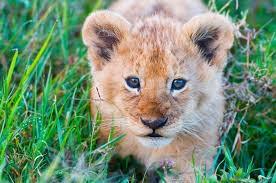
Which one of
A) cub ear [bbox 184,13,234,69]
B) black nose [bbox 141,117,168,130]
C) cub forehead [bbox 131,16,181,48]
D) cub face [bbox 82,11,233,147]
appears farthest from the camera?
cub ear [bbox 184,13,234,69]

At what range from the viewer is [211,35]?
4.25 meters

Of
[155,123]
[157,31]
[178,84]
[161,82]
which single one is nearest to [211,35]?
[157,31]

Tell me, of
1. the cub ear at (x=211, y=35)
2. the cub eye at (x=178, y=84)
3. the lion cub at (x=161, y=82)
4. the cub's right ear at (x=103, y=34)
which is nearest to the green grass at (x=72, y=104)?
the lion cub at (x=161, y=82)

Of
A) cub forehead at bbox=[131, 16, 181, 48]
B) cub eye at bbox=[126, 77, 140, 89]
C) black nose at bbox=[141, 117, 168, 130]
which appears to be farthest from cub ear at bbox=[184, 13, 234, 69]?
black nose at bbox=[141, 117, 168, 130]

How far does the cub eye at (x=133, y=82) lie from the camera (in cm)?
394

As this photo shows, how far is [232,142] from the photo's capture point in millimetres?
4738

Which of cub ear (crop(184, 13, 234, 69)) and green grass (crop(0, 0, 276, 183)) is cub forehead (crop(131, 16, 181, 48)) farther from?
green grass (crop(0, 0, 276, 183))

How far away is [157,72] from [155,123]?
33 centimetres

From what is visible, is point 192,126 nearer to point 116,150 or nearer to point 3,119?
point 116,150

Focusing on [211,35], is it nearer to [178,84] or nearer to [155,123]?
[178,84]

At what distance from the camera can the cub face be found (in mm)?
3852

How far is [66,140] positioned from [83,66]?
3.68ft

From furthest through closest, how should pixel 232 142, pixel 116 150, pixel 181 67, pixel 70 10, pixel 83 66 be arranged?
pixel 70 10
pixel 83 66
pixel 232 142
pixel 116 150
pixel 181 67

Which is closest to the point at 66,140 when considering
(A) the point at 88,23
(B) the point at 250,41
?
(A) the point at 88,23
